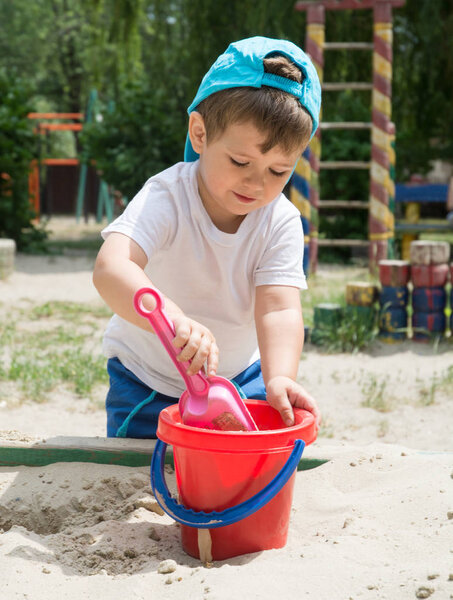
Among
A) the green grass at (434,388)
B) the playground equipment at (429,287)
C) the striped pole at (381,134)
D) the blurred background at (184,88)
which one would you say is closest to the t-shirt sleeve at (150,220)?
the green grass at (434,388)

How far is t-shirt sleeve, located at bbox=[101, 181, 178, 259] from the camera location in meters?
1.79

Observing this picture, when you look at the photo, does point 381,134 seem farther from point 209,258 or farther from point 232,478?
point 232,478

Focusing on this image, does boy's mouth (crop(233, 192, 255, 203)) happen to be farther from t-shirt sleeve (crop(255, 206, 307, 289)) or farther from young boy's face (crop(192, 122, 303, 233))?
t-shirt sleeve (crop(255, 206, 307, 289))

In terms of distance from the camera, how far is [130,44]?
912 centimetres

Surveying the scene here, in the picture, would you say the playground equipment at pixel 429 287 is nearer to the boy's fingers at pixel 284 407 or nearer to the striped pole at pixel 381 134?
the striped pole at pixel 381 134

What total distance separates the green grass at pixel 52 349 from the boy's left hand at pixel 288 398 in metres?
1.67

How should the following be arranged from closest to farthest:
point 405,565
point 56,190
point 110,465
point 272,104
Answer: point 405,565 → point 272,104 → point 110,465 → point 56,190

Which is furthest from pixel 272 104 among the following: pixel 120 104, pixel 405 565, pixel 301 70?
pixel 120 104

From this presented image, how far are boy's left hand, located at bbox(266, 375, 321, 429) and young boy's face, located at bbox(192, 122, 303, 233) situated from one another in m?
0.43

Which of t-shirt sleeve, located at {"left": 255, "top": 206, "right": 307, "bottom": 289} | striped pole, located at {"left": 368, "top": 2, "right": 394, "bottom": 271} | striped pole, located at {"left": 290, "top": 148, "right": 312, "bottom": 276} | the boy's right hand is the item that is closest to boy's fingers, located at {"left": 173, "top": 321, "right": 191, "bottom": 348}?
the boy's right hand

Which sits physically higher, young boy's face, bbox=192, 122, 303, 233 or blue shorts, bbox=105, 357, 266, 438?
young boy's face, bbox=192, 122, 303, 233

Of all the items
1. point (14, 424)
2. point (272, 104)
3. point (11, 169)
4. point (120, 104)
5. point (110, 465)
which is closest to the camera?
point (272, 104)

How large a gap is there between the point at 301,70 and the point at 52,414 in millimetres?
1791

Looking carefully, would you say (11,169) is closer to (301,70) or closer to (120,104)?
(120,104)
